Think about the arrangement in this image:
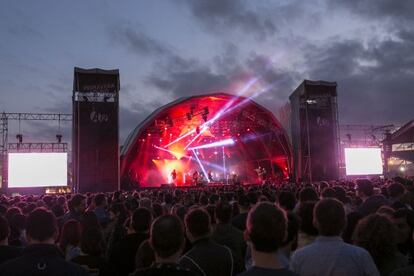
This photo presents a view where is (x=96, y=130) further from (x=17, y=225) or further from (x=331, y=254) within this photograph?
(x=331, y=254)

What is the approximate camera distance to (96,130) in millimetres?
25766

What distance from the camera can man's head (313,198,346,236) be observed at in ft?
10.7

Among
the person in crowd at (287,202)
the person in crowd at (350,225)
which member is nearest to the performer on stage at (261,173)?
the person in crowd at (287,202)

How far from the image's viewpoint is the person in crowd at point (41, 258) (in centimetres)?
313

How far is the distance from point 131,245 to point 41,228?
55.7 inches

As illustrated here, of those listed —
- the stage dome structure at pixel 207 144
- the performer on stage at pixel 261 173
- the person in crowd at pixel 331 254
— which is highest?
the stage dome structure at pixel 207 144

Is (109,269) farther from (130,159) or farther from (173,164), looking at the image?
(173,164)

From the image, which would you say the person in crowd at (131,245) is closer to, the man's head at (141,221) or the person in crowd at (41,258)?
the man's head at (141,221)

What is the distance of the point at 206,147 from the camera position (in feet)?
130

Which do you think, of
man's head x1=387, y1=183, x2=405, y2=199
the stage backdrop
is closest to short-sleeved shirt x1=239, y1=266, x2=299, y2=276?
man's head x1=387, y1=183, x2=405, y2=199

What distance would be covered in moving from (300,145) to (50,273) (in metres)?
28.0

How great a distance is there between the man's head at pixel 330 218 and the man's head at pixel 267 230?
72 centimetres

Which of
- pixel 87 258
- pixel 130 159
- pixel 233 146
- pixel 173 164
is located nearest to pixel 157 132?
pixel 130 159

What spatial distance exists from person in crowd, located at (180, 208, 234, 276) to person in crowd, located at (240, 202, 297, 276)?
1311 mm
